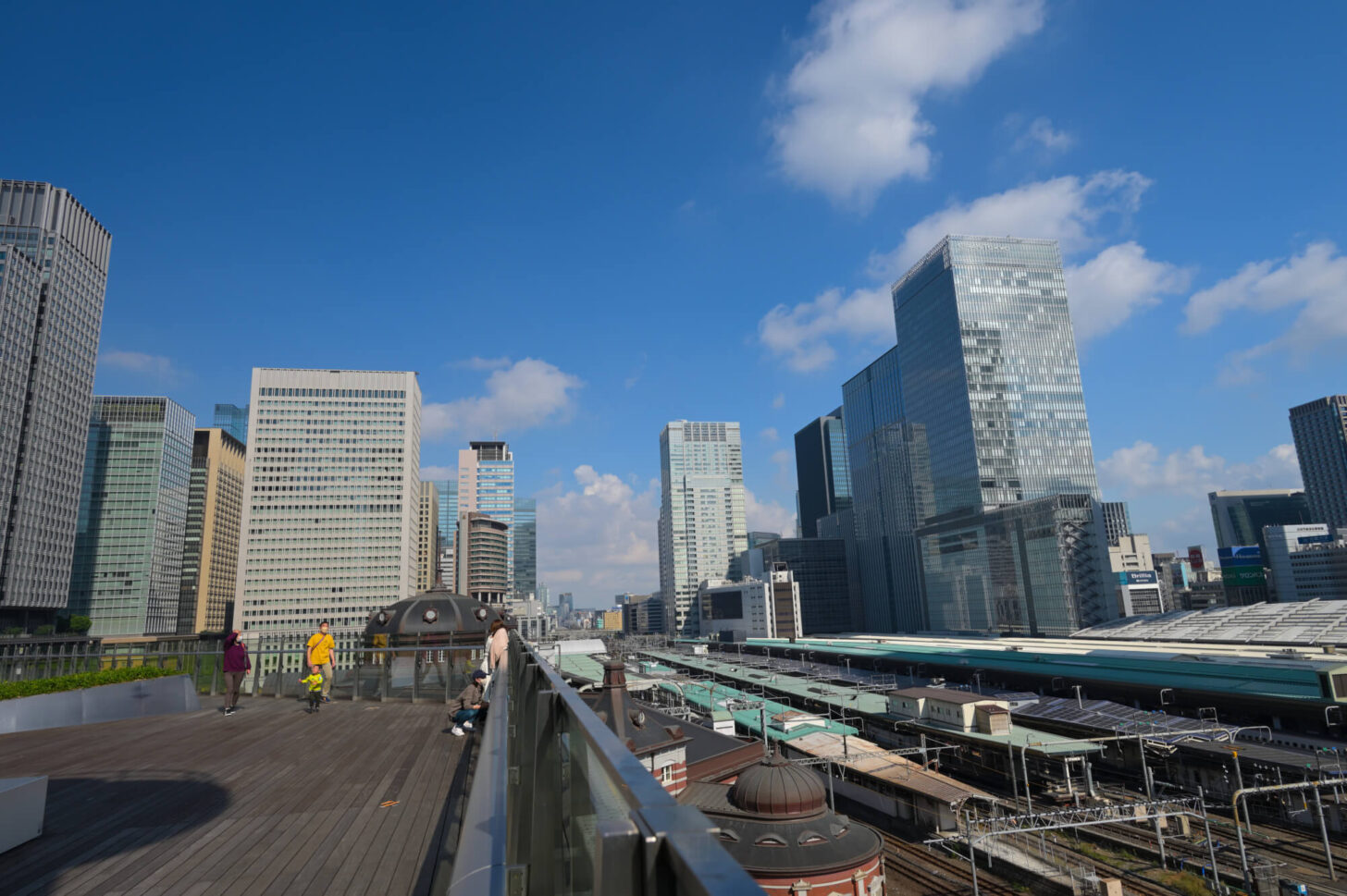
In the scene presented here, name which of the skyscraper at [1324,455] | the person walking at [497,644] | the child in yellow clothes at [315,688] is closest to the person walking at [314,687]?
the child in yellow clothes at [315,688]

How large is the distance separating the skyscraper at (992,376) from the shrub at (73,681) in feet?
321

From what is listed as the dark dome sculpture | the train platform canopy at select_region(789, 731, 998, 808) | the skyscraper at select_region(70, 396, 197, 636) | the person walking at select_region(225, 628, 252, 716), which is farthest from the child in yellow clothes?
the skyscraper at select_region(70, 396, 197, 636)

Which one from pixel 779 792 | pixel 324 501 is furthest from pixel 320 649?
pixel 324 501

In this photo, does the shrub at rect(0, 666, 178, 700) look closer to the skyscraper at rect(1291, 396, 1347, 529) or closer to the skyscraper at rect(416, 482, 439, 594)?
the skyscraper at rect(416, 482, 439, 594)

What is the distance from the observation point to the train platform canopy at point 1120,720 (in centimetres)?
3662

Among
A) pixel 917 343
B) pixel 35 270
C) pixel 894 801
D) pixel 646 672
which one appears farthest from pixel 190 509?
pixel 894 801

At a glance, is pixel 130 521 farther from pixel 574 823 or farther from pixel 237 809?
pixel 574 823

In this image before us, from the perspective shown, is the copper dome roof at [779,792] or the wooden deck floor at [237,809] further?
the copper dome roof at [779,792]

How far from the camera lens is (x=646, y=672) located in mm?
76625

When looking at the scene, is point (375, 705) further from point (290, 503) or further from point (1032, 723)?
point (290, 503)

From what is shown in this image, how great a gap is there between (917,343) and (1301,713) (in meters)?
83.7

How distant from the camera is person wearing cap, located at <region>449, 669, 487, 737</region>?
38.4 ft

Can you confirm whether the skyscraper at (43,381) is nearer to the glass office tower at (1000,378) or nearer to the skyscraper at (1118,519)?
the glass office tower at (1000,378)

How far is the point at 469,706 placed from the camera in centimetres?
1254
